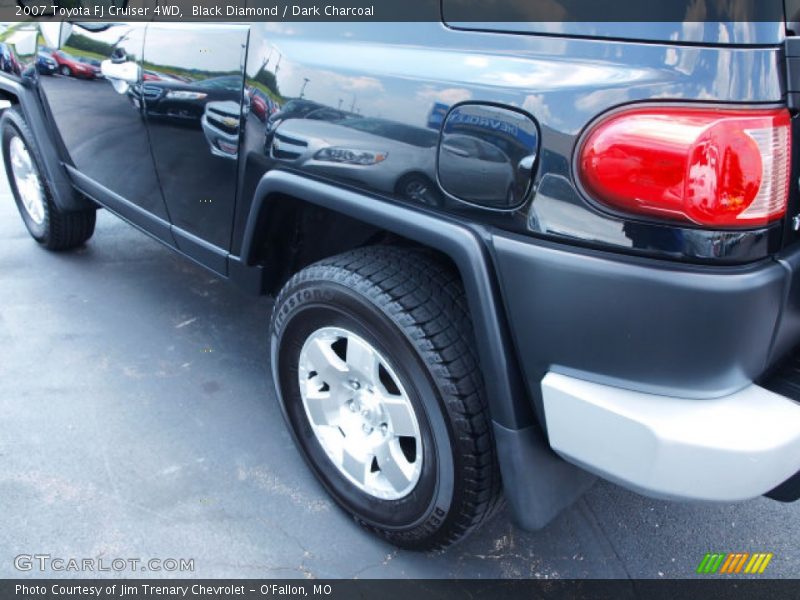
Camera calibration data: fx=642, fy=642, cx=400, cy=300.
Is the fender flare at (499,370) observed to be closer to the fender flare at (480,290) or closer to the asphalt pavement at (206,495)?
the fender flare at (480,290)

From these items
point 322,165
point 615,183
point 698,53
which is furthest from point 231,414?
point 698,53

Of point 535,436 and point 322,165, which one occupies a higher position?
point 322,165

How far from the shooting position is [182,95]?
2248 mm

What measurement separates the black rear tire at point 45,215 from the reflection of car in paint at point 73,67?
2.20ft

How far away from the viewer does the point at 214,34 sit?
6.89 ft

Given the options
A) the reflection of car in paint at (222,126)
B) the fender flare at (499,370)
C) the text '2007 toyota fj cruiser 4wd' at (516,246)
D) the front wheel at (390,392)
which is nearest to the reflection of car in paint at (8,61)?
the text '2007 toyota fj cruiser 4wd' at (516,246)

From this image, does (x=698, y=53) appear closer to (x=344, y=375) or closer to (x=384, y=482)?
(x=344, y=375)

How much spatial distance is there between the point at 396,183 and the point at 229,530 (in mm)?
1274

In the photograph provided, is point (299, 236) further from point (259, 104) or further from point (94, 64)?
point (94, 64)

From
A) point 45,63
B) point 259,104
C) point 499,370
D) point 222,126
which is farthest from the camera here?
point 45,63

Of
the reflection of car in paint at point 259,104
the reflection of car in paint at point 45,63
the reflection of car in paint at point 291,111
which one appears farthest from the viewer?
the reflection of car in paint at point 45,63

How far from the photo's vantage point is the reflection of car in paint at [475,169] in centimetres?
137

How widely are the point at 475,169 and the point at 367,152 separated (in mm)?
347

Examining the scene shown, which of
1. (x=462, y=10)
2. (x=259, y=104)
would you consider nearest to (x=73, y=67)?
(x=259, y=104)
